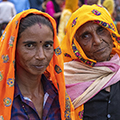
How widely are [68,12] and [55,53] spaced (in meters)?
3.92

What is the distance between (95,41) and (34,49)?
91 centimetres

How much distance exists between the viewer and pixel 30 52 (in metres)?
1.84

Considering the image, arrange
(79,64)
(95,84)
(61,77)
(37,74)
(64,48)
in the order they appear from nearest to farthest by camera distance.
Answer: (37,74) < (61,77) < (95,84) < (79,64) < (64,48)

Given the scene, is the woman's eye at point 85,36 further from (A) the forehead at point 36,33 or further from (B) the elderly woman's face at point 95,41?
(A) the forehead at point 36,33

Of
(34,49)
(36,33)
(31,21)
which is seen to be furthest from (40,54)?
(31,21)

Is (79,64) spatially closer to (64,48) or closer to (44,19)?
(64,48)

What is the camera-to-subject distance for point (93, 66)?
8.56 feet

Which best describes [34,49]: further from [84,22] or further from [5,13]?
[5,13]

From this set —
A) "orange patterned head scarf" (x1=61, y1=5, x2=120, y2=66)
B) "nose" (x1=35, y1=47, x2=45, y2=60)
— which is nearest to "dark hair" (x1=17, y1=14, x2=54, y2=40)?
"nose" (x1=35, y1=47, x2=45, y2=60)

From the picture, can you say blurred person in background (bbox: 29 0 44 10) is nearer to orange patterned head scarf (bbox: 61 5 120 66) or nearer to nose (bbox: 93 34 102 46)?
orange patterned head scarf (bbox: 61 5 120 66)

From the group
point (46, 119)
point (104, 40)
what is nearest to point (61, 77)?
point (46, 119)

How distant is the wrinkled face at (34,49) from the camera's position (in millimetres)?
1821

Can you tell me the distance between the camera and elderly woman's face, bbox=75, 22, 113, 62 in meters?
2.49

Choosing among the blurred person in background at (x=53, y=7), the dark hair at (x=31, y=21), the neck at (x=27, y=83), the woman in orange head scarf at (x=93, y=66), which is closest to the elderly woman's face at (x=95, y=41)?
the woman in orange head scarf at (x=93, y=66)
